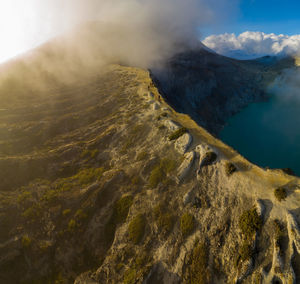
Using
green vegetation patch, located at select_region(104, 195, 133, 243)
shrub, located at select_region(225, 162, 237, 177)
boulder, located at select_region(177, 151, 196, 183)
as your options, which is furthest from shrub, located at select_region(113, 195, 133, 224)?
shrub, located at select_region(225, 162, 237, 177)

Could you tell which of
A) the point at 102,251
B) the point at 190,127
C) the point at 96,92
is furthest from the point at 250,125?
the point at 102,251

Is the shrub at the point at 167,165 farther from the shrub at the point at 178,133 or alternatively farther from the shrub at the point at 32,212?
the shrub at the point at 32,212

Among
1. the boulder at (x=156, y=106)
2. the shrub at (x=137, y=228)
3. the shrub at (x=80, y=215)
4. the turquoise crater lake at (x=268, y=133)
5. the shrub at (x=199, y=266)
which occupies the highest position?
the boulder at (x=156, y=106)

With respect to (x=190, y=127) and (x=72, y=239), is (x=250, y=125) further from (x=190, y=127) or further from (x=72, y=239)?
(x=72, y=239)

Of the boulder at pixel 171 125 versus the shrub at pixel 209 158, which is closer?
the shrub at pixel 209 158

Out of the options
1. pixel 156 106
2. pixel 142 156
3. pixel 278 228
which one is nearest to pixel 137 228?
pixel 142 156

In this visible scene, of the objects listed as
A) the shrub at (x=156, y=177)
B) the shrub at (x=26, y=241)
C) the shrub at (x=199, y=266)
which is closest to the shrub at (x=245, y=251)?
the shrub at (x=199, y=266)

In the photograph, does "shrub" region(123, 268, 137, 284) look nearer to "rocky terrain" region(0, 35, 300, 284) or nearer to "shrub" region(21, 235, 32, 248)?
"rocky terrain" region(0, 35, 300, 284)

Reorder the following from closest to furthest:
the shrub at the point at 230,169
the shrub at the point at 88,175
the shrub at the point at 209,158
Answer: the shrub at the point at 230,169 < the shrub at the point at 209,158 < the shrub at the point at 88,175
